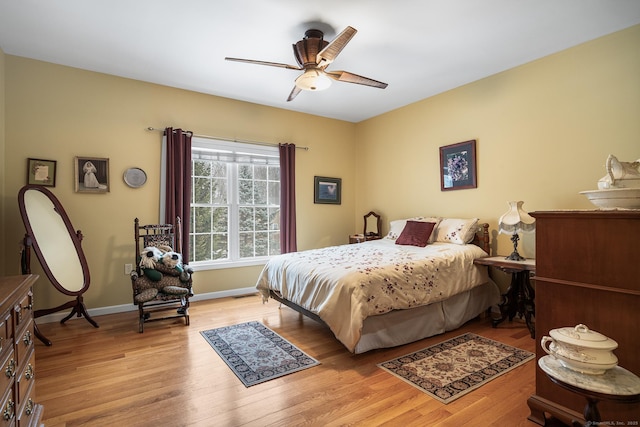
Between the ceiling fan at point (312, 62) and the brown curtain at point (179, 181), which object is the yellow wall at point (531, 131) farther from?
the brown curtain at point (179, 181)

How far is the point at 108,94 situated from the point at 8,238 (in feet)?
5.96

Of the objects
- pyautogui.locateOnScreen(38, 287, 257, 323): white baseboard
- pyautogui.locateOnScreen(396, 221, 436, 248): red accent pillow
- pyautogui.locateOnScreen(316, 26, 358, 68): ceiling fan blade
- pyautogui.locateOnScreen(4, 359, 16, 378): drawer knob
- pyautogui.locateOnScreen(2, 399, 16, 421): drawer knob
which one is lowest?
pyautogui.locateOnScreen(38, 287, 257, 323): white baseboard

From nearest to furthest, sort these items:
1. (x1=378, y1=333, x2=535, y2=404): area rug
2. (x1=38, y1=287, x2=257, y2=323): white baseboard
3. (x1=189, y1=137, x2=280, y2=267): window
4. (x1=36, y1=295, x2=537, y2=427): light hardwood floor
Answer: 1. (x1=36, y1=295, x2=537, y2=427): light hardwood floor
2. (x1=378, y1=333, x2=535, y2=404): area rug
3. (x1=38, y1=287, x2=257, y2=323): white baseboard
4. (x1=189, y1=137, x2=280, y2=267): window

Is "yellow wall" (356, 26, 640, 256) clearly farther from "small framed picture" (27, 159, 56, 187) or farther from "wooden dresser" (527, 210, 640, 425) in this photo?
"small framed picture" (27, 159, 56, 187)

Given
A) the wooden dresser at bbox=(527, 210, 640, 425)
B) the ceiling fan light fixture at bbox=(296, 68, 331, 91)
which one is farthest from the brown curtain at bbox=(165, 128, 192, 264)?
the wooden dresser at bbox=(527, 210, 640, 425)

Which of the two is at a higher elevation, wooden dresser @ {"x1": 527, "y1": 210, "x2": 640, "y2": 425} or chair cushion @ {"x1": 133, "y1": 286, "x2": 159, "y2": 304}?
wooden dresser @ {"x1": 527, "y1": 210, "x2": 640, "y2": 425}

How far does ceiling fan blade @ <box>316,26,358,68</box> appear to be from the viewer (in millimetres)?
2254

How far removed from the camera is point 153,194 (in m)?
3.96

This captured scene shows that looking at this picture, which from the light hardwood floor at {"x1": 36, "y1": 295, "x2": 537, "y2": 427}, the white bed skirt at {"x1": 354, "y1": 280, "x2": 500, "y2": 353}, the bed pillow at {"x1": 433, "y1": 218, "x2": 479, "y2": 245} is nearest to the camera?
the light hardwood floor at {"x1": 36, "y1": 295, "x2": 537, "y2": 427}

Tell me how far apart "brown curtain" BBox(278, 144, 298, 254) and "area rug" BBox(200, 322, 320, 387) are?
1667 mm

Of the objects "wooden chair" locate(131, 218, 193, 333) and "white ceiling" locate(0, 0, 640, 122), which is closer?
"white ceiling" locate(0, 0, 640, 122)

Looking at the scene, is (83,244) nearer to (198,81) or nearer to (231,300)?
(231,300)

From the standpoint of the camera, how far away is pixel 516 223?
3162 mm

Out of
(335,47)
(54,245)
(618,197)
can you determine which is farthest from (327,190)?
(618,197)
